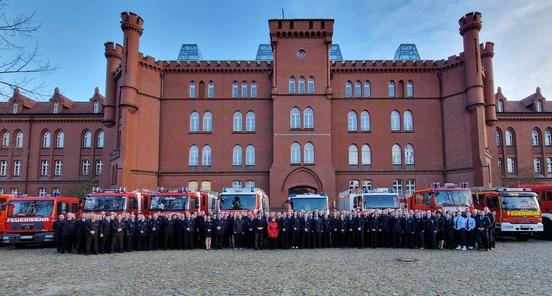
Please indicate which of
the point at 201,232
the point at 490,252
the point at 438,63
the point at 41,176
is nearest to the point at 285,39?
the point at 438,63

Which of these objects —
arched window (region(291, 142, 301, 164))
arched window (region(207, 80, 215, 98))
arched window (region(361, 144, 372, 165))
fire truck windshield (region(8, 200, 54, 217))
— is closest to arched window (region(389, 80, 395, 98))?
arched window (region(361, 144, 372, 165))

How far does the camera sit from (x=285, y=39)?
37562 millimetres

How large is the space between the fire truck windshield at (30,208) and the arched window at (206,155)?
1793 centimetres

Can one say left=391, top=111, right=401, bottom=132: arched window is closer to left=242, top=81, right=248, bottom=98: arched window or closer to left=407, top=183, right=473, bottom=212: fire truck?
left=242, top=81, right=248, bottom=98: arched window

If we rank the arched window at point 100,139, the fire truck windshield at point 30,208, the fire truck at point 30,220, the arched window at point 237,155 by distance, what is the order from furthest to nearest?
1. the arched window at point 100,139
2. the arched window at point 237,155
3. the fire truck windshield at point 30,208
4. the fire truck at point 30,220

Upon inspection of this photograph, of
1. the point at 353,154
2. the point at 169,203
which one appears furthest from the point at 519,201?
the point at 353,154

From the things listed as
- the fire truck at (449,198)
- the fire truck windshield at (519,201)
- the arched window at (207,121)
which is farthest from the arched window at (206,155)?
the fire truck windshield at (519,201)

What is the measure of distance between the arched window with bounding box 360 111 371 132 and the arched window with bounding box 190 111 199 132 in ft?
46.0

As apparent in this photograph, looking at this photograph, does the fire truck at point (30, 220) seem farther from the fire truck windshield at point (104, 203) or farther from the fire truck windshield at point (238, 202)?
the fire truck windshield at point (238, 202)

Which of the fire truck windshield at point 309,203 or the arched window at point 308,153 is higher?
the arched window at point 308,153

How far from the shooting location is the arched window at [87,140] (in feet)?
157

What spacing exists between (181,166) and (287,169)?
904cm

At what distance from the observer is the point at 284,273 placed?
11.4 metres

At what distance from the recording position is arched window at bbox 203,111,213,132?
1521 inches
